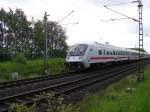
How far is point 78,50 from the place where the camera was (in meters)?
31.3

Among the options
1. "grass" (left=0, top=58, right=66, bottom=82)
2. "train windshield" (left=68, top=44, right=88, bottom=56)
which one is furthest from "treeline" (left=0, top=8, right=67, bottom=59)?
"train windshield" (left=68, top=44, right=88, bottom=56)

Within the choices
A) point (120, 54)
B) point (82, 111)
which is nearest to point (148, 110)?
point (82, 111)

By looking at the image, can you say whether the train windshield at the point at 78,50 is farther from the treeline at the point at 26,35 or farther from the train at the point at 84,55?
the treeline at the point at 26,35

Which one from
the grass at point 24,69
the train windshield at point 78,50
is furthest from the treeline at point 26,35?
the train windshield at point 78,50

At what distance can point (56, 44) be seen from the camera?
211ft

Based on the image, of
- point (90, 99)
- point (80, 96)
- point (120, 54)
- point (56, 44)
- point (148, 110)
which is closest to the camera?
point (148, 110)

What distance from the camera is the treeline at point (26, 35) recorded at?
2264 inches

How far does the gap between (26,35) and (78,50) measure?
3141cm

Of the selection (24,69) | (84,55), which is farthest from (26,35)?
(84,55)

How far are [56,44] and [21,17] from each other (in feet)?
28.0

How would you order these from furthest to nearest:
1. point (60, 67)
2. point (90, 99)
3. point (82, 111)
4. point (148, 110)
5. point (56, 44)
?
point (56, 44) → point (60, 67) → point (90, 99) → point (82, 111) → point (148, 110)

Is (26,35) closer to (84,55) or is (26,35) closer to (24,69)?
(24,69)

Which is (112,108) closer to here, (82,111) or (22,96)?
(82,111)

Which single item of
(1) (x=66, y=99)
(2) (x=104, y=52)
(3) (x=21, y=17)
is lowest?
(1) (x=66, y=99)
